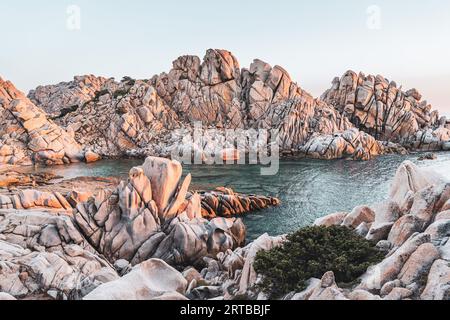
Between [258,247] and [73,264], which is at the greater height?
[258,247]

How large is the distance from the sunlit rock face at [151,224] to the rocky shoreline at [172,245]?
0.08 meters

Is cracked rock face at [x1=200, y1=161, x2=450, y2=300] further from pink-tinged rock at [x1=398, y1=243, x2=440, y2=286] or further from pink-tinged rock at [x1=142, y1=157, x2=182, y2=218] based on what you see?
pink-tinged rock at [x1=142, y1=157, x2=182, y2=218]

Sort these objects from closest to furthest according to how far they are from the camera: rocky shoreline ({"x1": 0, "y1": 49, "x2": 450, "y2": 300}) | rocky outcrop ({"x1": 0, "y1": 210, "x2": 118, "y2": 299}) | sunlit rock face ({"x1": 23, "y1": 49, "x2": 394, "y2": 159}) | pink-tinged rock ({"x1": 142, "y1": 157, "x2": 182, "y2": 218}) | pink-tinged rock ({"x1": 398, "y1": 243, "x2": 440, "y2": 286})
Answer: pink-tinged rock ({"x1": 398, "y1": 243, "x2": 440, "y2": 286}), rocky shoreline ({"x1": 0, "y1": 49, "x2": 450, "y2": 300}), rocky outcrop ({"x1": 0, "y1": 210, "x2": 118, "y2": 299}), pink-tinged rock ({"x1": 142, "y1": 157, "x2": 182, "y2": 218}), sunlit rock face ({"x1": 23, "y1": 49, "x2": 394, "y2": 159})

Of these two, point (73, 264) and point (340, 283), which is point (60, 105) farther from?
point (340, 283)

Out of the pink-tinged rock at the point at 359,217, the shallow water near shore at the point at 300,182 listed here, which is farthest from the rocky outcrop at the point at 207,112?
the pink-tinged rock at the point at 359,217

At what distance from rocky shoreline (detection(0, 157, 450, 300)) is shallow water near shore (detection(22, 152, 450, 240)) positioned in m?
10.2

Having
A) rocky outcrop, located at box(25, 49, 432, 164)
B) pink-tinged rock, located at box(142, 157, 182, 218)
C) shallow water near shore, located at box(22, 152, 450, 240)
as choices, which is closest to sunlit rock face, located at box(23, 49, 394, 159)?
rocky outcrop, located at box(25, 49, 432, 164)

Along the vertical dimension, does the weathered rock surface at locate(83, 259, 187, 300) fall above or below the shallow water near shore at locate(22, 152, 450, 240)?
above

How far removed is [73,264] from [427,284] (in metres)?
17.0

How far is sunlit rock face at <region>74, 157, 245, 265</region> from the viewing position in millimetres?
24484

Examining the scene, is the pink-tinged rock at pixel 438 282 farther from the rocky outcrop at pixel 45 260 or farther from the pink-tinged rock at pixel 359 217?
the rocky outcrop at pixel 45 260

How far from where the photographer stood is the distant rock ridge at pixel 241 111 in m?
101
